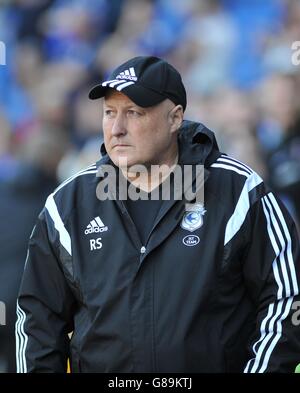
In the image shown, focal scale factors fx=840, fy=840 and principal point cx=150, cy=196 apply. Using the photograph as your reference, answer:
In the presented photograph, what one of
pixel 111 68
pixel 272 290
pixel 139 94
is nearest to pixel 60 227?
pixel 139 94

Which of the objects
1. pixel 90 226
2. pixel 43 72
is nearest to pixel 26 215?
pixel 43 72

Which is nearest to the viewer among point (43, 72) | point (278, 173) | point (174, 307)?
point (174, 307)

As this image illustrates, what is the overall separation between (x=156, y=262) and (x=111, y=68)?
1.97 metres

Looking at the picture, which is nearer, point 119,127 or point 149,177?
point 119,127

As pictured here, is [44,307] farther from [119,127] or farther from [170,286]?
[119,127]

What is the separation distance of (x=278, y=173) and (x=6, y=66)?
5.05 ft

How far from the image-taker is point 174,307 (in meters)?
2.62

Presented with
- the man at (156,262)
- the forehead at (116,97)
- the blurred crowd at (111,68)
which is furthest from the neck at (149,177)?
the blurred crowd at (111,68)

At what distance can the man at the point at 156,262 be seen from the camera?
2.62 meters

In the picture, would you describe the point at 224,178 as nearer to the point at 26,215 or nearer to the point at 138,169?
the point at 138,169

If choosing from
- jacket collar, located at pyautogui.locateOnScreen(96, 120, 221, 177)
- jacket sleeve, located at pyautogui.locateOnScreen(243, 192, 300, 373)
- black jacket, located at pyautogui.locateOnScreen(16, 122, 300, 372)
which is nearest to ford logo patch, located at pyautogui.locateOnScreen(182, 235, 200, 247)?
black jacket, located at pyautogui.locateOnScreen(16, 122, 300, 372)

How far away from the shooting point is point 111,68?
174 inches

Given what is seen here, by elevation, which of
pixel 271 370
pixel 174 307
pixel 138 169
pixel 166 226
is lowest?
pixel 271 370

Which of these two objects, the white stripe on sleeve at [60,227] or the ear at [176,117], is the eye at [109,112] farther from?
the white stripe on sleeve at [60,227]
